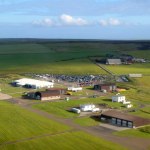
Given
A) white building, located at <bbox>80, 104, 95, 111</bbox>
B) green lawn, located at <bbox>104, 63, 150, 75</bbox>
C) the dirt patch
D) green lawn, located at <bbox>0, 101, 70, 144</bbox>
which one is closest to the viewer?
green lawn, located at <bbox>0, 101, 70, 144</bbox>

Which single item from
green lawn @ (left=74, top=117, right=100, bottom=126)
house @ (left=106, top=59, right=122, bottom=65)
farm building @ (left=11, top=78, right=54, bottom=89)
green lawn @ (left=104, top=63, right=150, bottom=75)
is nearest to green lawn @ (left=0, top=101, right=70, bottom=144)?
green lawn @ (left=74, top=117, right=100, bottom=126)

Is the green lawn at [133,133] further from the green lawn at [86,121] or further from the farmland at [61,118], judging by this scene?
the green lawn at [86,121]

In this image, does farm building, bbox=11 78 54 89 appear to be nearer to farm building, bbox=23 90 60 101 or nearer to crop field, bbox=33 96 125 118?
farm building, bbox=23 90 60 101

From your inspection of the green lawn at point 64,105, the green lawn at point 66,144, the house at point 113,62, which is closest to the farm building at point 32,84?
the green lawn at point 64,105

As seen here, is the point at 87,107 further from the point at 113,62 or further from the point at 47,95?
the point at 113,62

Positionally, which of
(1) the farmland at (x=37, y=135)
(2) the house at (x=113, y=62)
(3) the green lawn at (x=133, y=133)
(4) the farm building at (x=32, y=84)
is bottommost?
(3) the green lawn at (x=133, y=133)

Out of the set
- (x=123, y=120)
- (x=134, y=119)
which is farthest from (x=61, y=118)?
(x=134, y=119)
